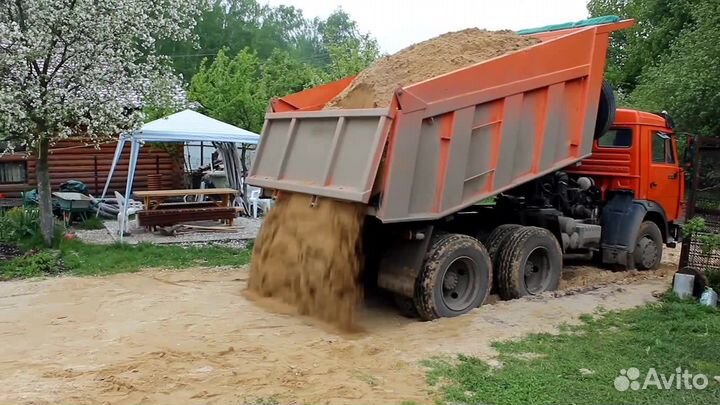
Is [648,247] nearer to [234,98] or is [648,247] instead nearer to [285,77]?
[234,98]

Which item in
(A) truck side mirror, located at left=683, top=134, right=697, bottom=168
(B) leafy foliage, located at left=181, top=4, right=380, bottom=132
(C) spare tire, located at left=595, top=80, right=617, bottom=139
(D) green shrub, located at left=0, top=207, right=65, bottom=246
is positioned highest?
(B) leafy foliage, located at left=181, top=4, right=380, bottom=132

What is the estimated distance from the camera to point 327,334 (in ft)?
23.1

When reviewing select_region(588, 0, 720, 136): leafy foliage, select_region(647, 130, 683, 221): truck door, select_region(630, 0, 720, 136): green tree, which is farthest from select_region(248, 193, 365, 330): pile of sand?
select_region(630, 0, 720, 136): green tree

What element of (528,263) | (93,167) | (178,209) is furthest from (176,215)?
(528,263)

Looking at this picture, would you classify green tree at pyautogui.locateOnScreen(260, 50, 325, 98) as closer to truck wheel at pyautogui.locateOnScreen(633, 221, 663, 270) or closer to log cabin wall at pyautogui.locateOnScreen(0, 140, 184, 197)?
log cabin wall at pyautogui.locateOnScreen(0, 140, 184, 197)

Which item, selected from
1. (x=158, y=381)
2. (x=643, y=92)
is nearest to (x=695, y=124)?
(x=643, y=92)

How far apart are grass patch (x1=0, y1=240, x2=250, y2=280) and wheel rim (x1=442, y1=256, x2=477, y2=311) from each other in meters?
4.43

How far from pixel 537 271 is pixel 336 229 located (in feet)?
10.2

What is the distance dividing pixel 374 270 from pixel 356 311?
31.9 inches

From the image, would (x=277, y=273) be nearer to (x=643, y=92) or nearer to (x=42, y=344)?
(x=42, y=344)

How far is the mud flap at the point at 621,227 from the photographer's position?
9977mm

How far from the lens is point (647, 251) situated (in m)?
10.4

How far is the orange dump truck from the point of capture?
698 cm

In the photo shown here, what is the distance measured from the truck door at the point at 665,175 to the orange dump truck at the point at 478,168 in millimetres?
95
